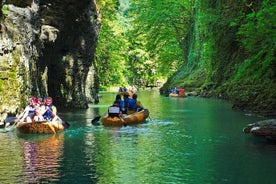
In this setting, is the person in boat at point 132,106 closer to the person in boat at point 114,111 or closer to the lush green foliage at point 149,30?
the person in boat at point 114,111

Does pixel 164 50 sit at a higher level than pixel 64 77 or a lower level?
higher

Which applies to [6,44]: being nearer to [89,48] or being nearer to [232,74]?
[89,48]

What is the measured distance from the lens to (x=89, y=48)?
37.6 m

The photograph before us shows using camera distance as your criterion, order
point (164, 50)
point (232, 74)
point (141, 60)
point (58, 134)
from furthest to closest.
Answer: point (141, 60), point (164, 50), point (232, 74), point (58, 134)

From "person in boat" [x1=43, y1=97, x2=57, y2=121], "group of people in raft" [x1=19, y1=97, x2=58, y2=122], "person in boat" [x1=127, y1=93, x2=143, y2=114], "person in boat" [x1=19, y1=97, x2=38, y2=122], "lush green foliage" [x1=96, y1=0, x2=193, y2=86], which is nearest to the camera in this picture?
"person in boat" [x1=19, y1=97, x2=38, y2=122]

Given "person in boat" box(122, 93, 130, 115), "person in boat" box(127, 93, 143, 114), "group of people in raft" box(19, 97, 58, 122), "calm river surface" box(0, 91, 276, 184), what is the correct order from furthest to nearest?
"person in boat" box(127, 93, 143, 114)
"person in boat" box(122, 93, 130, 115)
"group of people in raft" box(19, 97, 58, 122)
"calm river surface" box(0, 91, 276, 184)

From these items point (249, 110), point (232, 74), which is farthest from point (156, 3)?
point (249, 110)

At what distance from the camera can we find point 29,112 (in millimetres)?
22125

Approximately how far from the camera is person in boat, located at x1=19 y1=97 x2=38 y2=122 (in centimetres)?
2148

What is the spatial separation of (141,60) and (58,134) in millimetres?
80589

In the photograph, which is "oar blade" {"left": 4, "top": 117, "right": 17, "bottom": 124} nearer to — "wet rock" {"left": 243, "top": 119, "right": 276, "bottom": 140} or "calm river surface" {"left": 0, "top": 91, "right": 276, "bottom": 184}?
"calm river surface" {"left": 0, "top": 91, "right": 276, "bottom": 184}

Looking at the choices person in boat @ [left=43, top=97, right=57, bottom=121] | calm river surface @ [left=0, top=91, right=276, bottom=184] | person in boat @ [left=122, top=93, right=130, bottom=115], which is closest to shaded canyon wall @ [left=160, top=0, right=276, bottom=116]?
calm river surface @ [left=0, top=91, right=276, bottom=184]

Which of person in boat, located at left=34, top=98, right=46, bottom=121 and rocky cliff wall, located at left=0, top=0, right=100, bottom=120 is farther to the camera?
rocky cliff wall, located at left=0, top=0, right=100, bottom=120

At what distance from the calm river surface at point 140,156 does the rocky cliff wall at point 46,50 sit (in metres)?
3.59
